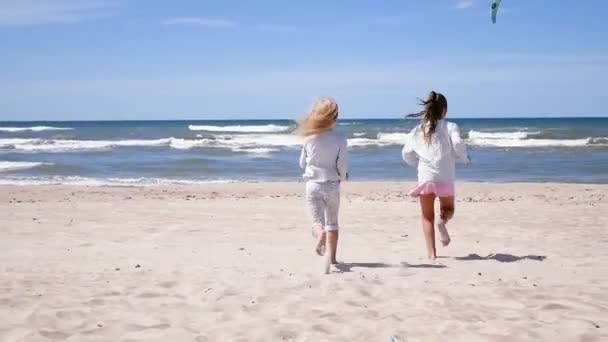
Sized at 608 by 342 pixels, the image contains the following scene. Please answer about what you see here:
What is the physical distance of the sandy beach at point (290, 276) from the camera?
11.8 ft

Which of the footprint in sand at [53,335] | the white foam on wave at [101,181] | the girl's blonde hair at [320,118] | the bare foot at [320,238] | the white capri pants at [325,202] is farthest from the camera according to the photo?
the white foam on wave at [101,181]

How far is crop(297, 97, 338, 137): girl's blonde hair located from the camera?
518cm

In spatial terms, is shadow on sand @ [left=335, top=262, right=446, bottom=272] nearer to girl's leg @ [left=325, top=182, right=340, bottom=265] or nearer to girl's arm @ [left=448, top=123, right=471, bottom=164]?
girl's leg @ [left=325, top=182, right=340, bottom=265]

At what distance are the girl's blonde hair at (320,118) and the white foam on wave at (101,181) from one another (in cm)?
1080

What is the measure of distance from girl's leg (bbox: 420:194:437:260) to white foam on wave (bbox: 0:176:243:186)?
10.7 metres

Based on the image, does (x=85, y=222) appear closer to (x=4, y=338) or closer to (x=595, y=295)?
(x=4, y=338)

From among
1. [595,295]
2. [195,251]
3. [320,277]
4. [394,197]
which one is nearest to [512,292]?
[595,295]

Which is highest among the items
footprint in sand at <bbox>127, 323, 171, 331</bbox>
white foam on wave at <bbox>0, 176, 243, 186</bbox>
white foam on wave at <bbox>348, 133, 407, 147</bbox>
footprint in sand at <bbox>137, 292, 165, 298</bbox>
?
footprint in sand at <bbox>127, 323, 171, 331</bbox>

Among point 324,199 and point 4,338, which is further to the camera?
point 324,199

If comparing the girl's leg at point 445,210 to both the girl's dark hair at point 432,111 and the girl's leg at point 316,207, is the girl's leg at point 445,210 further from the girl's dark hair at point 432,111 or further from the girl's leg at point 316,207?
the girl's leg at point 316,207

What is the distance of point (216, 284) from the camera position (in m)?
4.63

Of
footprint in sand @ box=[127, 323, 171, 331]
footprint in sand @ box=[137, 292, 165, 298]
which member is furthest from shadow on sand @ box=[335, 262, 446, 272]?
footprint in sand @ box=[127, 323, 171, 331]

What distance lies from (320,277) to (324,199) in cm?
70

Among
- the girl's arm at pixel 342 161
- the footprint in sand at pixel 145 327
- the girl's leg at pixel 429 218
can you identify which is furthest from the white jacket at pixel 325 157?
the footprint in sand at pixel 145 327
